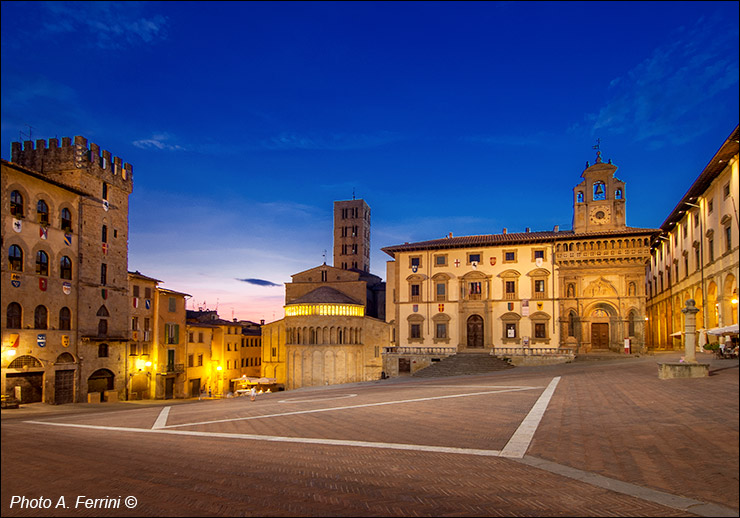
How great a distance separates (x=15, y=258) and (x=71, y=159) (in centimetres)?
1575

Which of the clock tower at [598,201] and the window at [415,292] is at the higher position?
the clock tower at [598,201]

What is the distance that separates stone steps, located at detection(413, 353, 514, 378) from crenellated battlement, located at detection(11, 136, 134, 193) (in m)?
34.1

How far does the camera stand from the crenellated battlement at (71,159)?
1623 centimetres

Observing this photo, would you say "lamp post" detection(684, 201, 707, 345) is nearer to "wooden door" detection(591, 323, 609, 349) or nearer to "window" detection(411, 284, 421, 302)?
"wooden door" detection(591, 323, 609, 349)

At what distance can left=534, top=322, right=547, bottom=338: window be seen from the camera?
5434 centimetres

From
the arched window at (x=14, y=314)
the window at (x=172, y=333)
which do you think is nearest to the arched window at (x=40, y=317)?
the arched window at (x=14, y=314)

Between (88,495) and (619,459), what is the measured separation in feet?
38.0

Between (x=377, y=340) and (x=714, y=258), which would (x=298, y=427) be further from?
(x=377, y=340)

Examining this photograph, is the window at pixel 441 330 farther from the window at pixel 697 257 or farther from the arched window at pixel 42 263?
the arched window at pixel 42 263

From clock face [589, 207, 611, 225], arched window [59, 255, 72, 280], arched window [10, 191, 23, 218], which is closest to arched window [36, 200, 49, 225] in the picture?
arched window [10, 191, 23, 218]

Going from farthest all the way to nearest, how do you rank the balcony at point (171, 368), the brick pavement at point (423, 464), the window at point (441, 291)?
the window at point (441, 291) → the balcony at point (171, 368) → the brick pavement at point (423, 464)

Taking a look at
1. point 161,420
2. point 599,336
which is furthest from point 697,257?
point 161,420

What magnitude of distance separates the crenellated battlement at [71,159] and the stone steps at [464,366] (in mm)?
34123

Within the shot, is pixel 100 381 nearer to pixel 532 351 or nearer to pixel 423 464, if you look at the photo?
pixel 423 464
